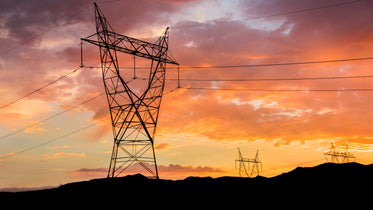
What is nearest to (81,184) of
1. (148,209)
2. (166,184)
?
(166,184)

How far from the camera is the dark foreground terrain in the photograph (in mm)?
32688

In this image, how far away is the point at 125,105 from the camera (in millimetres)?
35531

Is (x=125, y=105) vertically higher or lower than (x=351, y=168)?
higher

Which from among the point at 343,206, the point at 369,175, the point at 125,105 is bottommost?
the point at 343,206

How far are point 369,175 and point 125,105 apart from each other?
2447 centimetres

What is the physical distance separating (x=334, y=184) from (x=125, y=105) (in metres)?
21.2

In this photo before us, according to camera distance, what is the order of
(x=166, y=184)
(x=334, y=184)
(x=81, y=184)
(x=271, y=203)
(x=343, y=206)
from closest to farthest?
(x=343, y=206) < (x=271, y=203) < (x=334, y=184) < (x=166, y=184) < (x=81, y=184)

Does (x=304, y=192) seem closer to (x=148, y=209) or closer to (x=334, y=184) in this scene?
(x=334, y=184)

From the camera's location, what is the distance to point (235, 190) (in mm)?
36031

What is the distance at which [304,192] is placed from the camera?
3331 centimetres

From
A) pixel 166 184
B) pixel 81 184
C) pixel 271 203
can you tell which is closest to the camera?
pixel 271 203

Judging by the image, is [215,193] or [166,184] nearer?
[215,193]

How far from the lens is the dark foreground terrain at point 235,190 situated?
32.7 metres

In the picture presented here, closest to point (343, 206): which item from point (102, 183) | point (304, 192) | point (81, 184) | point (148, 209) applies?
point (304, 192)
